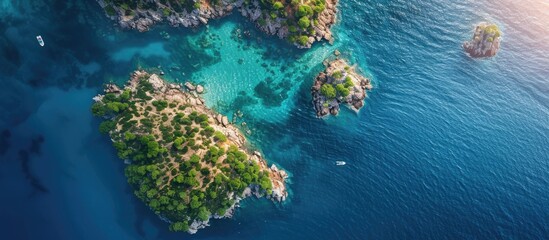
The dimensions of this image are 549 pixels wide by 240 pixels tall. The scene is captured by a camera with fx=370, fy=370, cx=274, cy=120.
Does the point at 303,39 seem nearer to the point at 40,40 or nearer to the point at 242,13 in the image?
the point at 242,13

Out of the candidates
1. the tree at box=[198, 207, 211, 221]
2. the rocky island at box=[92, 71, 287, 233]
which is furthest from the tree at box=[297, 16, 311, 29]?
the tree at box=[198, 207, 211, 221]

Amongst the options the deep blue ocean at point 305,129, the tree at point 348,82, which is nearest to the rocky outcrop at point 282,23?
the deep blue ocean at point 305,129

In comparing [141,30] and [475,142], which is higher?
[141,30]

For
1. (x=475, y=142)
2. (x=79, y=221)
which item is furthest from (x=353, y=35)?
(x=79, y=221)

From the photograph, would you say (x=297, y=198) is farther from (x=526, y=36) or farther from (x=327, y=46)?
(x=526, y=36)

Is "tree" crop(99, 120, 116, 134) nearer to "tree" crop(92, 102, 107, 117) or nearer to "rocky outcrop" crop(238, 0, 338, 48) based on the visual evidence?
"tree" crop(92, 102, 107, 117)

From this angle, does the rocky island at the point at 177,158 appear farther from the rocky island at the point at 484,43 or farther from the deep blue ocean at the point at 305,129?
the rocky island at the point at 484,43

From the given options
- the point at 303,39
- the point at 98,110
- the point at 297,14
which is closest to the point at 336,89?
the point at 303,39
